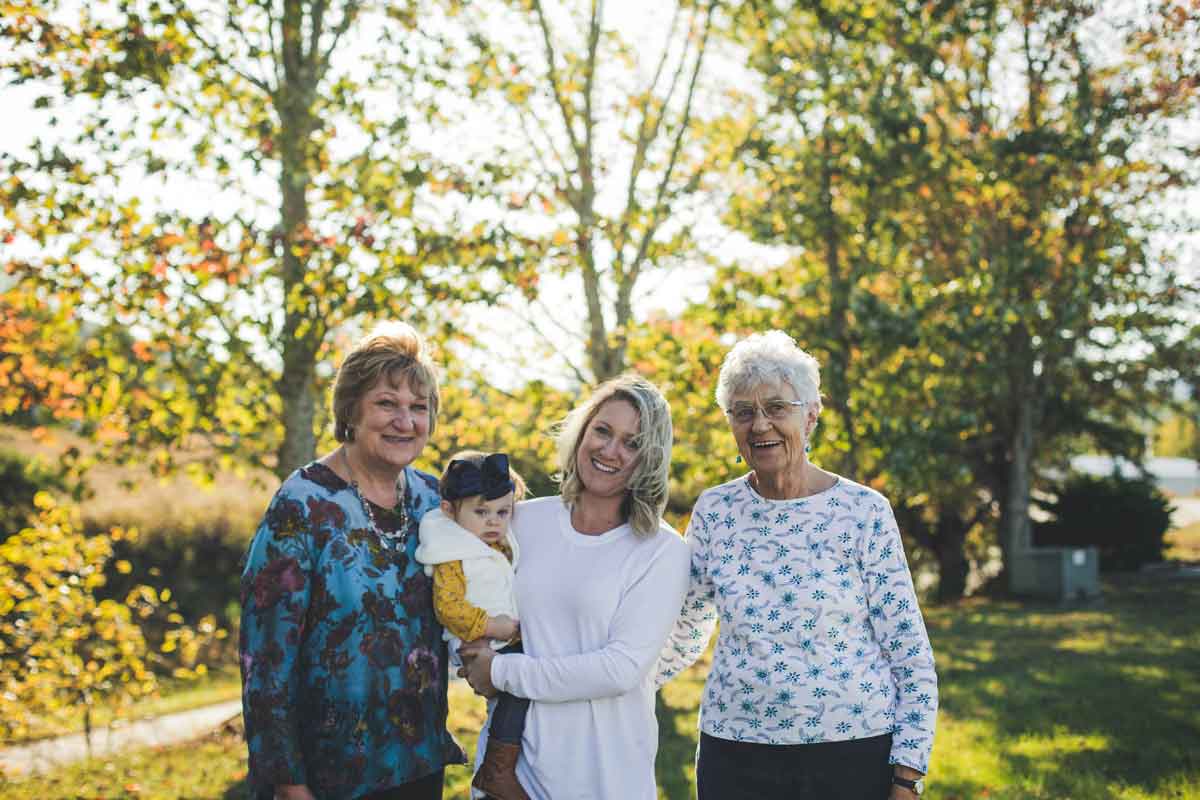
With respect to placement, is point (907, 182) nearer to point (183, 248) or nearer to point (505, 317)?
point (505, 317)

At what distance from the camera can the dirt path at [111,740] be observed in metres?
7.59

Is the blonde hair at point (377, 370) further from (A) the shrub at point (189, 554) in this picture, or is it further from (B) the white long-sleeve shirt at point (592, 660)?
(A) the shrub at point (189, 554)

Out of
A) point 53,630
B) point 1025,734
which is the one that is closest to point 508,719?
point 53,630

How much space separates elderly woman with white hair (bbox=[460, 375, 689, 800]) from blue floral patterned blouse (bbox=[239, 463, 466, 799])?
240 mm

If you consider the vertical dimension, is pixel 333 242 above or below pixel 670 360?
above

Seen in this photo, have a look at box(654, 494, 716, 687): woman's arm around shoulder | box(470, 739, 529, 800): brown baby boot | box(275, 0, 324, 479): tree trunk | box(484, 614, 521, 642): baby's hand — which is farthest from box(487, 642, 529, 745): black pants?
box(275, 0, 324, 479): tree trunk

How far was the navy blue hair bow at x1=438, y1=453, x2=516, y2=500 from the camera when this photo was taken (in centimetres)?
305

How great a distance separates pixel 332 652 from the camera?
107 inches

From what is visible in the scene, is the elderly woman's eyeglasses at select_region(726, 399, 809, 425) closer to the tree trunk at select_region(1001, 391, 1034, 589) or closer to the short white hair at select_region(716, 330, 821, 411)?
the short white hair at select_region(716, 330, 821, 411)

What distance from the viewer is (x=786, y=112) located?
9.30 m

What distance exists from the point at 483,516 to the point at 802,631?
102 cm

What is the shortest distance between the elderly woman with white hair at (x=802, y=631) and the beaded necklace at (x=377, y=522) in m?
0.95

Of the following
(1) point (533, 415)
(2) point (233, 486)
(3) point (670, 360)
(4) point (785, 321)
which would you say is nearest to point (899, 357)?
(4) point (785, 321)

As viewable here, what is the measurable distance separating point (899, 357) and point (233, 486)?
13974mm
